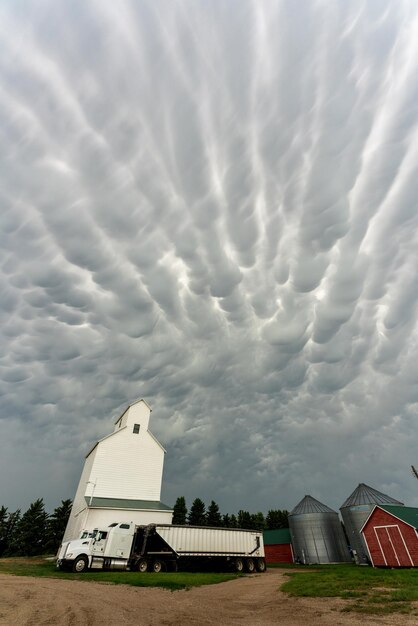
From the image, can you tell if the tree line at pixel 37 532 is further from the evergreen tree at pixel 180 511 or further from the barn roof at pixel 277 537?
the barn roof at pixel 277 537

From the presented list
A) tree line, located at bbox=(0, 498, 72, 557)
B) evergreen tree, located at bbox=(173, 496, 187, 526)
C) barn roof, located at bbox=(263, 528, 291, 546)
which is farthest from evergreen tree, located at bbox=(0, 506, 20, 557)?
barn roof, located at bbox=(263, 528, 291, 546)

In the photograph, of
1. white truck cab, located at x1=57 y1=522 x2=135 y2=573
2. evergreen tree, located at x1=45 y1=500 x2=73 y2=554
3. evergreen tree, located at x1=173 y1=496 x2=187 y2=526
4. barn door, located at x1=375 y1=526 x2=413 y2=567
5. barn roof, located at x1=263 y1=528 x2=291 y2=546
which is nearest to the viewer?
white truck cab, located at x1=57 y1=522 x2=135 y2=573

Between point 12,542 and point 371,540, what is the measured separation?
293 feet

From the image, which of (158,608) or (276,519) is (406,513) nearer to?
(158,608)

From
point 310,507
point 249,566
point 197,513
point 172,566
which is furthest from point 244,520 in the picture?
point 172,566

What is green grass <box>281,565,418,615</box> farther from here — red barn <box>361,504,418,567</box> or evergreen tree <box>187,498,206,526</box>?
evergreen tree <box>187,498,206,526</box>

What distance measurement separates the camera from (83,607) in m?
12.3

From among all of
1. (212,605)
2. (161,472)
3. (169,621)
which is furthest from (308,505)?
(169,621)

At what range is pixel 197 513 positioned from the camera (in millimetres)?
92875

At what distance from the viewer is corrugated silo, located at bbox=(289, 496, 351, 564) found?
53.2 m

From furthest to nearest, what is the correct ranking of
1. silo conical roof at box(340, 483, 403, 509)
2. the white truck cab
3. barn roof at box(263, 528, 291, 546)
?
barn roof at box(263, 528, 291, 546), silo conical roof at box(340, 483, 403, 509), the white truck cab

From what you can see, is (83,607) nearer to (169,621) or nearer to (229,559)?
(169,621)

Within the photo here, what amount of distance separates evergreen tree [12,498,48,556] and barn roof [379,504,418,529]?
77.9 metres

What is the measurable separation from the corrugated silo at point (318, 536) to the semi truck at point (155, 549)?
28.9 metres
